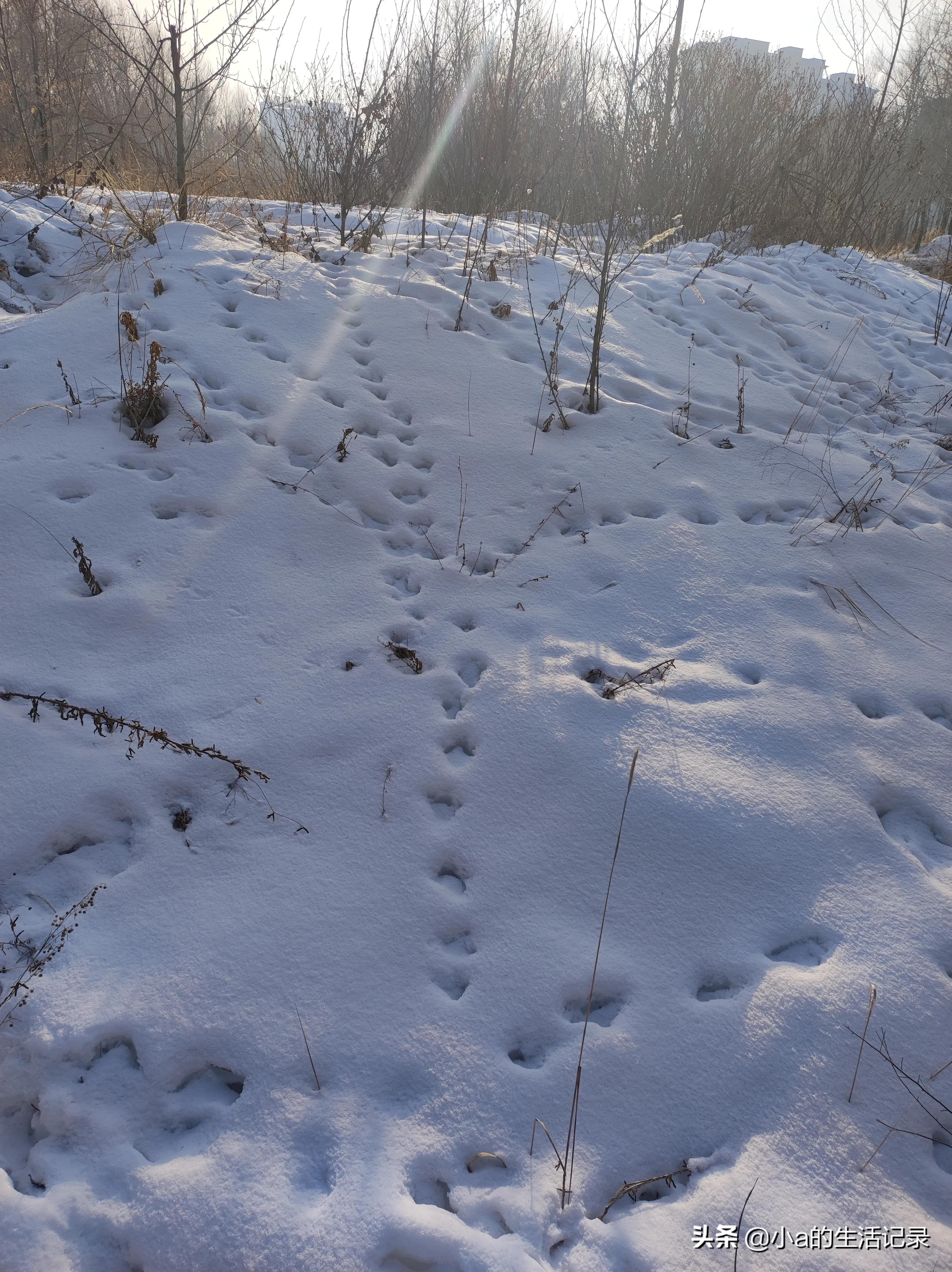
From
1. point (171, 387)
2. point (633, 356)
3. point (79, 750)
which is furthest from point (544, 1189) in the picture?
point (633, 356)

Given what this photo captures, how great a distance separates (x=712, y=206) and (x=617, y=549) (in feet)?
22.5

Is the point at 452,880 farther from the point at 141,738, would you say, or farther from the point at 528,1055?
the point at 141,738

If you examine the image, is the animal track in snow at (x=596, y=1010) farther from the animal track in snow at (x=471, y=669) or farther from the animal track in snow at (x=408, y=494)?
the animal track in snow at (x=408, y=494)

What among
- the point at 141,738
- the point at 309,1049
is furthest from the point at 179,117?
the point at 309,1049

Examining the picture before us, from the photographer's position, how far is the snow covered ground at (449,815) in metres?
1.28

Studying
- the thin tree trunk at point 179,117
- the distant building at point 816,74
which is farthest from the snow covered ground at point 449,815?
the distant building at point 816,74

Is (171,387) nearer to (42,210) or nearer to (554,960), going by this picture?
(42,210)

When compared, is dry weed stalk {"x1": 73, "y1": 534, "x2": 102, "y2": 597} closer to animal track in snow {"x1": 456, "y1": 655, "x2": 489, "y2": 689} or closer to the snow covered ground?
the snow covered ground

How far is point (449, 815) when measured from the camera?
1.90 m

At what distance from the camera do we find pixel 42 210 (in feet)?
14.4

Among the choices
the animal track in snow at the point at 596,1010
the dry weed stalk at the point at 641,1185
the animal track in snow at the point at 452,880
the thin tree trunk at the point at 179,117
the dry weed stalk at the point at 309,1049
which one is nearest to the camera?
the dry weed stalk at the point at 641,1185

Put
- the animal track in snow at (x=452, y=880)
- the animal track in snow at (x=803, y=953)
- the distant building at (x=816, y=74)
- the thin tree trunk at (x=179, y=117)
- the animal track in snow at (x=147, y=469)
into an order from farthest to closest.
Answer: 1. the distant building at (x=816, y=74)
2. the thin tree trunk at (x=179, y=117)
3. the animal track in snow at (x=147, y=469)
4. the animal track in snow at (x=452, y=880)
5. the animal track in snow at (x=803, y=953)

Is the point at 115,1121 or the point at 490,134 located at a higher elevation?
the point at 490,134

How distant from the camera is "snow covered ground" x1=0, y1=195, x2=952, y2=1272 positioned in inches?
50.3
